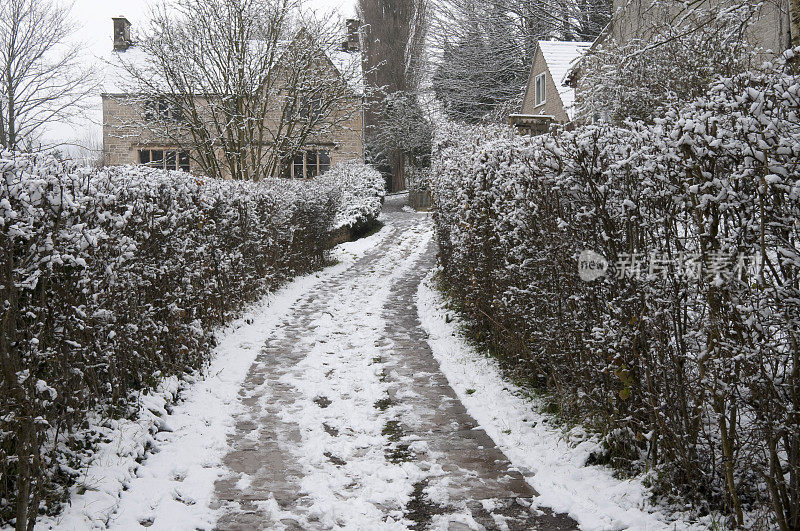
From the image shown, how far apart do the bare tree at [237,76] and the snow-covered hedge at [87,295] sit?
8.84 m

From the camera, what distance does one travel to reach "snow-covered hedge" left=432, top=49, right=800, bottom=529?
8.70 feet

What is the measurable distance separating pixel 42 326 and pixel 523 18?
3092 cm

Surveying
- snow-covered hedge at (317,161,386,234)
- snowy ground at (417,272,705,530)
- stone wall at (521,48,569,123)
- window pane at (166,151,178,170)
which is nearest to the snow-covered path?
snowy ground at (417,272,705,530)

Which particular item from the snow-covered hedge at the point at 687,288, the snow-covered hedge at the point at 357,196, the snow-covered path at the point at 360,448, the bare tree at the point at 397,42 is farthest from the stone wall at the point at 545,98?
the snow-covered hedge at the point at 687,288

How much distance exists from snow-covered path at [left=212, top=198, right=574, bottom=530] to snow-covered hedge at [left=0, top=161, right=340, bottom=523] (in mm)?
1010

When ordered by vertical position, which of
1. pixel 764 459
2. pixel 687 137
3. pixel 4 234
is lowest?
pixel 764 459

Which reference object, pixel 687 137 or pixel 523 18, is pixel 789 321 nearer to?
pixel 687 137

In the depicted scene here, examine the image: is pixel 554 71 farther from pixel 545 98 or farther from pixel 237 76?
pixel 237 76

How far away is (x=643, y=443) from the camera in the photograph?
3.99m

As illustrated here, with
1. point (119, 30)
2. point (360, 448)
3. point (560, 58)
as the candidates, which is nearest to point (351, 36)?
point (560, 58)

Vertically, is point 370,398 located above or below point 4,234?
below

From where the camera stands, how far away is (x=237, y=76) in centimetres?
1619

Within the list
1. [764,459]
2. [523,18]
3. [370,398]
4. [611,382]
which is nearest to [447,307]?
[370,398]

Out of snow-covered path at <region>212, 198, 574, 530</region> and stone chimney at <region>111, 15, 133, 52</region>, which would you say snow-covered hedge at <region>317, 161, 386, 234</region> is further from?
stone chimney at <region>111, 15, 133, 52</region>
